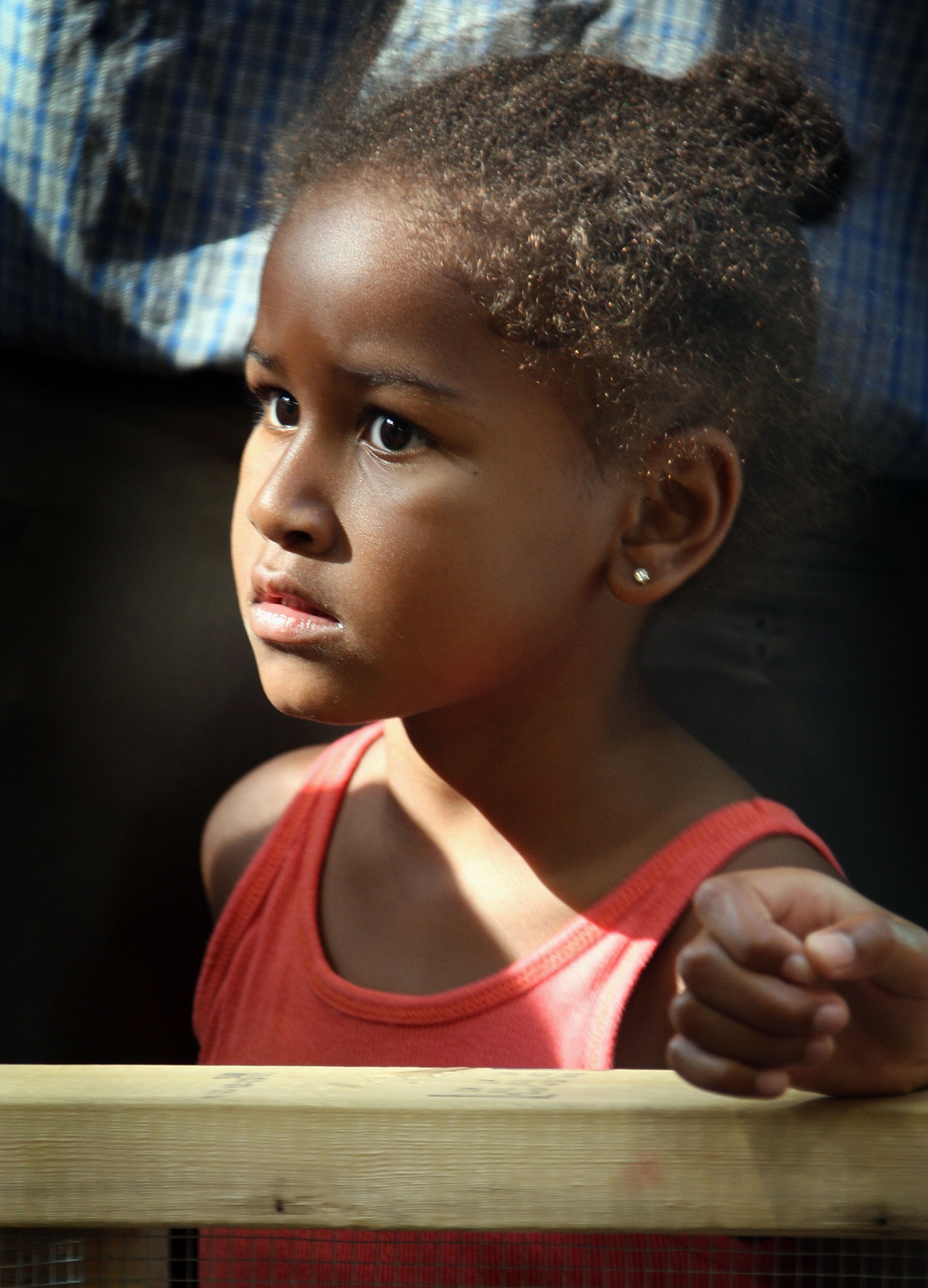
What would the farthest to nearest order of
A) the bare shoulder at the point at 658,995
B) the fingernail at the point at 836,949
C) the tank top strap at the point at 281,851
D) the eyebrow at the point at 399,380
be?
the tank top strap at the point at 281,851
the bare shoulder at the point at 658,995
the eyebrow at the point at 399,380
the fingernail at the point at 836,949

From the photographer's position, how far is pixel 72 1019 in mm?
1038

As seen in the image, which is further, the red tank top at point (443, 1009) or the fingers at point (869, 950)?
the red tank top at point (443, 1009)

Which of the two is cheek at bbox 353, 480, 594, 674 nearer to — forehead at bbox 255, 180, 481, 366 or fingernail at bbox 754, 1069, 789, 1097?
forehead at bbox 255, 180, 481, 366

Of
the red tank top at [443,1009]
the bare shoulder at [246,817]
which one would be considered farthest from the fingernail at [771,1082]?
the bare shoulder at [246,817]

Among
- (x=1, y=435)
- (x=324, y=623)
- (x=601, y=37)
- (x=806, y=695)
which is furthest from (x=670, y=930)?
(x=1, y=435)

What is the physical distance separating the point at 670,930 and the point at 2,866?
61 cm

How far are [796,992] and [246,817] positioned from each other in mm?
579

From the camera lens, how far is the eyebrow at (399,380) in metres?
0.58

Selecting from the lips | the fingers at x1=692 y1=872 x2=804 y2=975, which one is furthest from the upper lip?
the fingers at x1=692 y1=872 x2=804 y2=975

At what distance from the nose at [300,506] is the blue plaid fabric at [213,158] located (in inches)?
16.5

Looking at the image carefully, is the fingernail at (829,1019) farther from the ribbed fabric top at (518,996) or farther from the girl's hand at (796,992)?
the ribbed fabric top at (518,996)

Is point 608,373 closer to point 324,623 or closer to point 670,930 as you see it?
point 324,623

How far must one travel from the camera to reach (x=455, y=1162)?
44 cm

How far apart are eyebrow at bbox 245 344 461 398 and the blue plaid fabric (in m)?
0.41
